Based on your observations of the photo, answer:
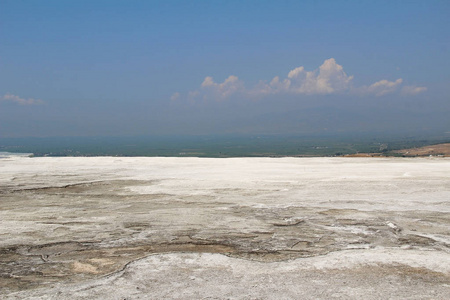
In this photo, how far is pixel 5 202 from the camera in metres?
12.1

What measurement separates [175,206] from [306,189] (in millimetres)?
4503

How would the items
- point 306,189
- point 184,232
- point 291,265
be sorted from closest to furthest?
point 291,265 < point 184,232 < point 306,189

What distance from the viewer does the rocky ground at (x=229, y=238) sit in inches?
223

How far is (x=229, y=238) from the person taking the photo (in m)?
8.00

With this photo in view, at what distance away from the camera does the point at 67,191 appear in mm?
14117

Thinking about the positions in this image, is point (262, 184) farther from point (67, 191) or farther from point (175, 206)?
point (67, 191)

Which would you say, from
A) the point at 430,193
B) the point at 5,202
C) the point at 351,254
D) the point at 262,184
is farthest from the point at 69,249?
the point at 430,193

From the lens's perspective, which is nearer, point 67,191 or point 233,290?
point 233,290

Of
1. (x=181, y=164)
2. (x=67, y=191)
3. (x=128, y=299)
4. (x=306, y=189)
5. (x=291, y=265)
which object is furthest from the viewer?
(x=181, y=164)

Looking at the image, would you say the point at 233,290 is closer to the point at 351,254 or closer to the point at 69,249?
the point at 351,254

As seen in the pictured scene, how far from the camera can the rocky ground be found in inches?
223

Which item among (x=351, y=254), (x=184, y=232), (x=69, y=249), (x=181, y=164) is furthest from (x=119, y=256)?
(x=181, y=164)

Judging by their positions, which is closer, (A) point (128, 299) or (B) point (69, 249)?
(A) point (128, 299)

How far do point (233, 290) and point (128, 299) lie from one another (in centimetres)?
137
